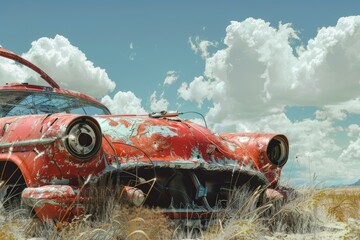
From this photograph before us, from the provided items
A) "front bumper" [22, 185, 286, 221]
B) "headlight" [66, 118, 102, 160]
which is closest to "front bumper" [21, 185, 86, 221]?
"front bumper" [22, 185, 286, 221]

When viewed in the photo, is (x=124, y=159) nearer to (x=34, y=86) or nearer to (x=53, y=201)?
(x=53, y=201)

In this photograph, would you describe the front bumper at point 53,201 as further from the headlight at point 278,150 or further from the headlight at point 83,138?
the headlight at point 278,150

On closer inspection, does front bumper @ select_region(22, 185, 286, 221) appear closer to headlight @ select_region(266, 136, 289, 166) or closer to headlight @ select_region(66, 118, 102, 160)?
headlight @ select_region(66, 118, 102, 160)

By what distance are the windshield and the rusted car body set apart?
0.04ft

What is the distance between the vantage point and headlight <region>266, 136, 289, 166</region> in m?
4.99

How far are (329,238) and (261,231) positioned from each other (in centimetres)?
64

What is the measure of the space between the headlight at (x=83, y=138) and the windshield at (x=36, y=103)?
1955 millimetres

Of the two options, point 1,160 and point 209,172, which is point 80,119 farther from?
point 209,172

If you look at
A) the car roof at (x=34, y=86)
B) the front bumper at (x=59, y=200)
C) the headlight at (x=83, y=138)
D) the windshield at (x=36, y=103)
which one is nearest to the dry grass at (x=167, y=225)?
the front bumper at (x=59, y=200)

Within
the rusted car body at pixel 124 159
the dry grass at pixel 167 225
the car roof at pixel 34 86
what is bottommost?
the dry grass at pixel 167 225

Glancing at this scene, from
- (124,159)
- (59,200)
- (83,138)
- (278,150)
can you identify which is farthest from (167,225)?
(278,150)

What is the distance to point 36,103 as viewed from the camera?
5.39 metres

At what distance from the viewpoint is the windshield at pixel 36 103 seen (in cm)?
521

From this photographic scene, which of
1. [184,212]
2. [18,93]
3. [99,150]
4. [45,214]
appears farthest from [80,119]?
[18,93]
